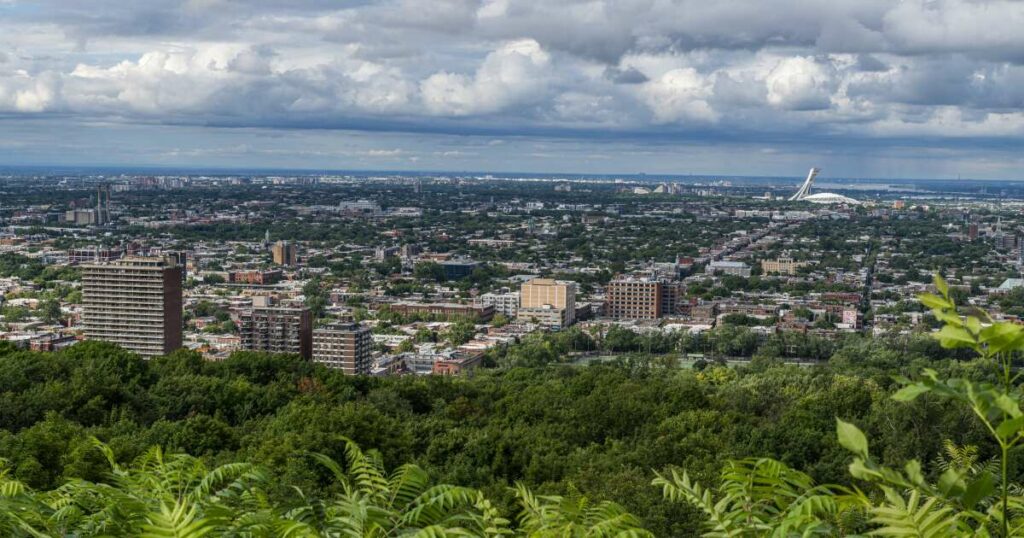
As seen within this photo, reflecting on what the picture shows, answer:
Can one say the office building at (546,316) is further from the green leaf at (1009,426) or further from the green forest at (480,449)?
the green leaf at (1009,426)

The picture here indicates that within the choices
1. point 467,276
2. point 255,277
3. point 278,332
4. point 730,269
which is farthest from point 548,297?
point 730,269

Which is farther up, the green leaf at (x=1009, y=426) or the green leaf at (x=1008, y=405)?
the green leaf at (x=1008, y=405)

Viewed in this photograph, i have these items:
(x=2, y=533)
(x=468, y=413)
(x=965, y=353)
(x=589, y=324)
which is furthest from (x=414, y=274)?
(x=2, y=533)

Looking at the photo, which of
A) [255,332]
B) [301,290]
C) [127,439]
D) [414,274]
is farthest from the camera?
[414,274]

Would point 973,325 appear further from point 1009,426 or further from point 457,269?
point 457,269

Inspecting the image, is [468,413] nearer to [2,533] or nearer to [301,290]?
[2,533]

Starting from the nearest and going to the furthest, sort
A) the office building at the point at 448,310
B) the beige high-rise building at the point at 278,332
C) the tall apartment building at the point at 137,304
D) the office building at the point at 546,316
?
the tall apartment building at the point at 137,304, the beige high-rise building at the point at 278,332, the office building at the point at 546,316, the office building at the point at 448,310

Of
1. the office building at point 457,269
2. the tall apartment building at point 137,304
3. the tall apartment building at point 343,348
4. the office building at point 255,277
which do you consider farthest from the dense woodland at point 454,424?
the office building at point 457,269
